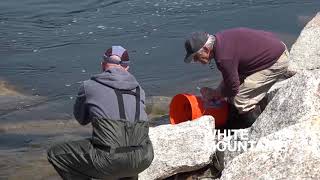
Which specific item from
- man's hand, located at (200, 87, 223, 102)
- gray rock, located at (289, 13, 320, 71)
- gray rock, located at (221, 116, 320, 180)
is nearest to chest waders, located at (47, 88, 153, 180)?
gray rock, located at (221, 116, 320, 180)

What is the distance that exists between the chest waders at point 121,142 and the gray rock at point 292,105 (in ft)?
4.31

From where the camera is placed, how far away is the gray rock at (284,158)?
462 centimetres

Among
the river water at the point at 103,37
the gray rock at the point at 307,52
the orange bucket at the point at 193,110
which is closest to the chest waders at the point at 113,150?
the orange bucket at the point at 193,110

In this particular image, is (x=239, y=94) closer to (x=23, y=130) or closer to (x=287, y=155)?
(x=287, y=155)

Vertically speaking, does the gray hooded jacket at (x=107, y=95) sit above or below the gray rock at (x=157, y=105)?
above

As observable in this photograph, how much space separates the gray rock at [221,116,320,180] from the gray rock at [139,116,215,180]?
59.2 inches

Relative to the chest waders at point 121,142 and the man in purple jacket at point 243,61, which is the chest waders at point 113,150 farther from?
the man in purple jacket at point 243,61

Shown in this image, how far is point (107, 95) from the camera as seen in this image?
542 cm

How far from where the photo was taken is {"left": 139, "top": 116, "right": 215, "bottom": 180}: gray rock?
6.54 metres

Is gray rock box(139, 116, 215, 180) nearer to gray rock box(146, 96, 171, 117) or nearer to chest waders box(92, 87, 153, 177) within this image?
chest waders box(92, 87, 153, 177)

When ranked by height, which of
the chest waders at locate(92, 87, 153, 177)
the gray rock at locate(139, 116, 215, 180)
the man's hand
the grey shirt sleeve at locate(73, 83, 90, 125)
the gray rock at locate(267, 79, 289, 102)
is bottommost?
the gray rock at locate(139, 116, 215, 180)

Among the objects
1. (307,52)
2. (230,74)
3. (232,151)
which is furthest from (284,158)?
(307,52)

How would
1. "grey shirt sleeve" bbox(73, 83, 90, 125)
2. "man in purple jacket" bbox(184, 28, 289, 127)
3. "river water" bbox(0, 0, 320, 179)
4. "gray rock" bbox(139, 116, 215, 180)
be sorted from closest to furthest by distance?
"grey shirt sleeve" bbox(73, 83, 90, 125) → "gray rock" bbox(139, 116, 215, 180) → "man in purple jacket" bbox(184, 28, 289, 127) → "river water" bbox(0, 0, 320, 179)

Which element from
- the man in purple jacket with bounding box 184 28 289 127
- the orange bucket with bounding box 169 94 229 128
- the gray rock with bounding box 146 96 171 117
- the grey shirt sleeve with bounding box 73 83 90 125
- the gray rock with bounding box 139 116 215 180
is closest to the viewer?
the grey shirt sleeve with bounding box 73 83 90 125
